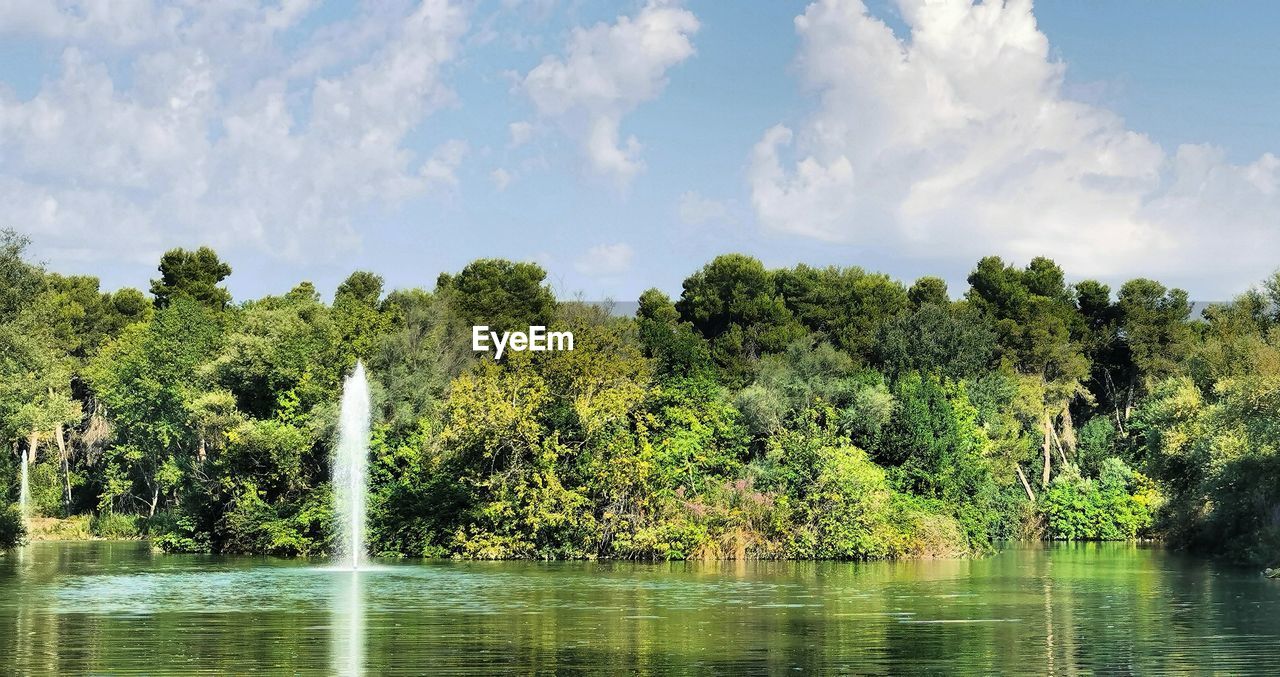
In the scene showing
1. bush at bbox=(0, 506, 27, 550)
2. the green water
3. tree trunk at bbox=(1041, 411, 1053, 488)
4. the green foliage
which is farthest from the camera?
tree trunk at bbox=(1041, 411, 1053, 488)

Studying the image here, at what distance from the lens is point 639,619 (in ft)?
95.6

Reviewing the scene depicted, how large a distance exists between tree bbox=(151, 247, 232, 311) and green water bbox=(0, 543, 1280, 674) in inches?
1743

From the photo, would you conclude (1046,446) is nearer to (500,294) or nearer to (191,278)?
(500,294)

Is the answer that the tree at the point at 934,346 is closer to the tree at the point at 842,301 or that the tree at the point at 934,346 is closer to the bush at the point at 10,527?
the tree at the point at 842,301

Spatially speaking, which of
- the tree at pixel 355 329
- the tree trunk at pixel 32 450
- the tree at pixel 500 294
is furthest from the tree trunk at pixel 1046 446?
the tree trunk at pixel 32 450

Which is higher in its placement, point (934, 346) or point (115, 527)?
point (934, 346)

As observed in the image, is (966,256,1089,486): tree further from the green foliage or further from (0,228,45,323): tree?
(0,228,45,323): tree

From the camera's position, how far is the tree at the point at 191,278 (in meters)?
90.5

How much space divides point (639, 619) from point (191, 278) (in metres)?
68.7

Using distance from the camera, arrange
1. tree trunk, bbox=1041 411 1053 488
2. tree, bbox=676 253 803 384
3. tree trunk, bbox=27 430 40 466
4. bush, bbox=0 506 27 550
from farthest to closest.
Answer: tree, bbox=676 253 803 384
tree trunk, bbox=27 430 40 466
tree trunk, bbox=1041 411 1053 488
bush, bbox=0 506 27 550

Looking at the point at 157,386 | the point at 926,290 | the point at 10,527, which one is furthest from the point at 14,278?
the point at 926,290

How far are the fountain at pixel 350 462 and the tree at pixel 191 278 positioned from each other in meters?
39.3

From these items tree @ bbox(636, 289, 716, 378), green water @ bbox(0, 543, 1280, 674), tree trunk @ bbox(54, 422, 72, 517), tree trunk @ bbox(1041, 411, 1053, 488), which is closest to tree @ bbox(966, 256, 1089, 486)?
tree trunk @ bbox(1041, 411, 1053, 488)

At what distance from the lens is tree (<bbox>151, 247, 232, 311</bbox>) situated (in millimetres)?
90500
